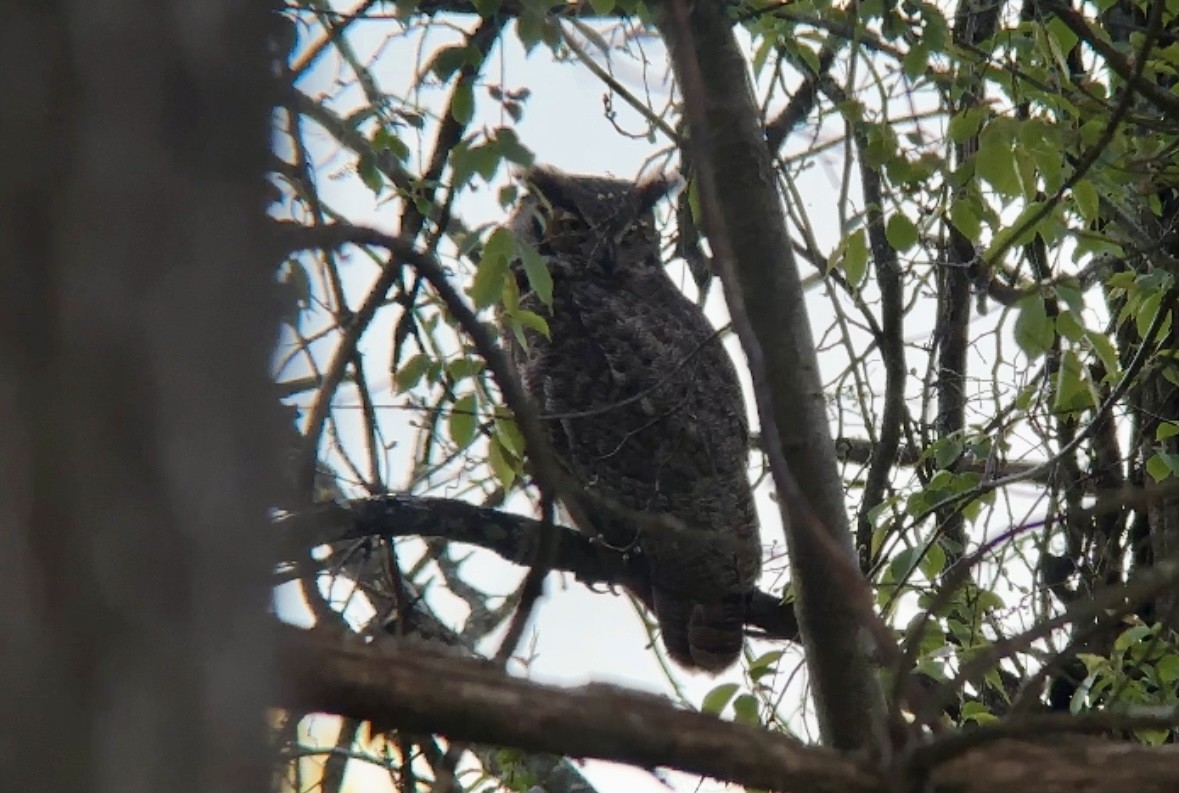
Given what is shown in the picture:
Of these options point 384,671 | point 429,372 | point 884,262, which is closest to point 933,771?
point 384,671

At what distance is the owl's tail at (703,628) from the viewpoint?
369 centimetres

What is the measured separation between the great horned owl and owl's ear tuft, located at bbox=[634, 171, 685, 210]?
120 millimetres

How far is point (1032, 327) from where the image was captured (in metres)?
2.29

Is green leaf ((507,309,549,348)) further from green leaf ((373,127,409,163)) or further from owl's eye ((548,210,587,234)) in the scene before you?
owl's eye ((548,210,587,234))

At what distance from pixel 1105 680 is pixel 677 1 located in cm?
183

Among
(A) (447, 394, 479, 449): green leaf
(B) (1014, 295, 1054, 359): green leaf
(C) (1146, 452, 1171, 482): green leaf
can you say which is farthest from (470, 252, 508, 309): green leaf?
(C) (1146, 452, 1171, 482): green leaf

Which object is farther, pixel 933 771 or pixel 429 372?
pixel 429 372

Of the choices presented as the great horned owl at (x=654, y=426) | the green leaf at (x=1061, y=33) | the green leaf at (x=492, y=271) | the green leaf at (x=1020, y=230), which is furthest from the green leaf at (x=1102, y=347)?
the great horned owl at (x=654, y=426)

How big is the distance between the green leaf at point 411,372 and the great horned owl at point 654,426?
94 cm

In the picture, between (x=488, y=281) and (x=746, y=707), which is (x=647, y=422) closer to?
(x=746, y=707)

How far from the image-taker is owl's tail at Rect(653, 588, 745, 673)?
3689mm

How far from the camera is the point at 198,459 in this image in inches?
23.7

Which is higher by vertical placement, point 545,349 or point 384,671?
point 545,349

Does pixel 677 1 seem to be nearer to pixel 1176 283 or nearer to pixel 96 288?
pixel 96 288
